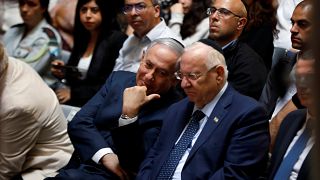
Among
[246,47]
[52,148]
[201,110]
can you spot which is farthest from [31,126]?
[246,47]

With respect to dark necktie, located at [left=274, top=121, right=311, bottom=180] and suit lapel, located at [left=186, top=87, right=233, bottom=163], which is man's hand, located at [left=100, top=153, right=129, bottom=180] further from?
dark necktie, located at [left=274, top=121, right=311, bottom=180]

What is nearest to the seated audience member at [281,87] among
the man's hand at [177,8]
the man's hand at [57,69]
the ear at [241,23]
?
the ear at [241,23]

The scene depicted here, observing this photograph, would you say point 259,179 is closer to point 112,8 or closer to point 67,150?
point 67,150

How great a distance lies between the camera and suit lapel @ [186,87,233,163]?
1957mm

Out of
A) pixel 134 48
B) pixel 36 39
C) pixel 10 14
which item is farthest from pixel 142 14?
pixel 10 14

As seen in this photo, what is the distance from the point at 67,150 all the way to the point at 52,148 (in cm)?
11

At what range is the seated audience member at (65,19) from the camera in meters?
3.79

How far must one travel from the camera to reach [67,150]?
271cm

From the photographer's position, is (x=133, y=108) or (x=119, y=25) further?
(x=119, y=25)

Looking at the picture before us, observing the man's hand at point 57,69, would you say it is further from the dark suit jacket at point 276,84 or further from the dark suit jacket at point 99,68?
the dark suit jacket at point 276,84

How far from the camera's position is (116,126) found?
2.35 m

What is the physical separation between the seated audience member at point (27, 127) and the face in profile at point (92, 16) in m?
0.86

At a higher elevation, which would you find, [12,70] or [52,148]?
[12,70]

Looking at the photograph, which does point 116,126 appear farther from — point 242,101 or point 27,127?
point 242,101
